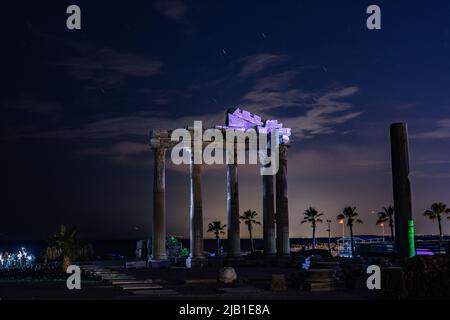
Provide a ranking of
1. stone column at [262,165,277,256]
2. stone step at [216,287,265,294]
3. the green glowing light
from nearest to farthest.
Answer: the green glowing light → stone step at [216,287,265,294] → stone column at [262,165,277,256]

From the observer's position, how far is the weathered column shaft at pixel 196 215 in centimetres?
5981

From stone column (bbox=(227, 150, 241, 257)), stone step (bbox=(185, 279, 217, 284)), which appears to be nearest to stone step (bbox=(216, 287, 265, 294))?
stone step (bbox=(185, 279, 217, 284))

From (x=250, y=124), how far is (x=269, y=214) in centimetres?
940

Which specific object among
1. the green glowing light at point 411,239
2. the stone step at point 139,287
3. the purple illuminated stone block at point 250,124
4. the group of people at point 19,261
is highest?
the purple illuminated stone block at point 250,124

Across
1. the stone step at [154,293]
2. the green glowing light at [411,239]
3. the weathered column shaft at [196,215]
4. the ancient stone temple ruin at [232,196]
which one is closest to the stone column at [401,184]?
the green glowing light at [411,239]

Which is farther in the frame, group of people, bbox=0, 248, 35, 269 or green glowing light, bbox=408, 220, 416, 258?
group of people, bbox=0, 248, 35, 269

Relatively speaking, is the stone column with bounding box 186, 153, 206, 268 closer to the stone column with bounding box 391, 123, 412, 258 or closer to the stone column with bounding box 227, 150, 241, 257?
the stone column with bounding box 227, 150, 241, 257

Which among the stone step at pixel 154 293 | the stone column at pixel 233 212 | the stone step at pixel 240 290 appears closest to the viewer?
the stone step at pixel 154 293

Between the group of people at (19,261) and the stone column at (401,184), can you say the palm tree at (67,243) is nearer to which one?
the stone column at (401,184)

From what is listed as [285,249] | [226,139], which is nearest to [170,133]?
[226,139]

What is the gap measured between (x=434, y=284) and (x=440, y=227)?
109 meters

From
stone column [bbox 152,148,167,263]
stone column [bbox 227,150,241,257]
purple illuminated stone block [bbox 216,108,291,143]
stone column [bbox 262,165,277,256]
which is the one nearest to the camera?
stone column [bbox 152,148,167,263]

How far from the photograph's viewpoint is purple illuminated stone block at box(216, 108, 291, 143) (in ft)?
194

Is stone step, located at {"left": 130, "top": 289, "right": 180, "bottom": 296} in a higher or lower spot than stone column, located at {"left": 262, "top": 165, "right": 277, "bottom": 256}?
lower
